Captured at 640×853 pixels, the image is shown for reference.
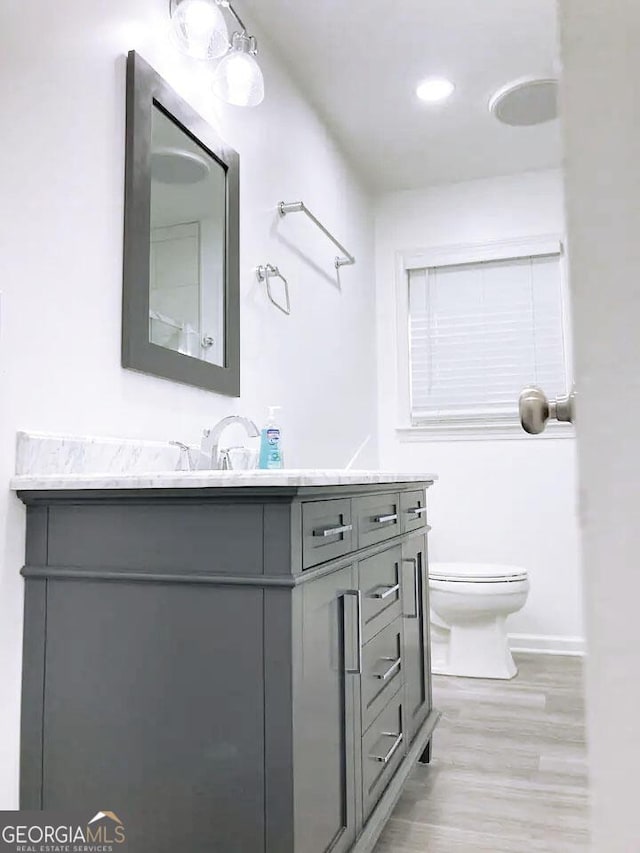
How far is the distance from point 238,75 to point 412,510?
1.33 meters

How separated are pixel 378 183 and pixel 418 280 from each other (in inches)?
22.5

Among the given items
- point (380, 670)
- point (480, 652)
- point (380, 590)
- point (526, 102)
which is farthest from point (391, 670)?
point (526, 102)

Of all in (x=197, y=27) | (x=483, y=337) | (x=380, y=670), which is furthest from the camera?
(x=483, y=337)

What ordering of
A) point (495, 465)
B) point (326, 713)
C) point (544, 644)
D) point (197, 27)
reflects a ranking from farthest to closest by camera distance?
point (495, 465)
point (544, 644)
point (197, 27)
point (326, 713)

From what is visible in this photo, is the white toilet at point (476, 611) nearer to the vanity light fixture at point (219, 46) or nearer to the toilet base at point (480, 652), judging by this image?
the toilet base at point (480, 652)

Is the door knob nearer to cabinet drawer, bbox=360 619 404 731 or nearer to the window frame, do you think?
cabinet drawer, bbox=360 619 404 731

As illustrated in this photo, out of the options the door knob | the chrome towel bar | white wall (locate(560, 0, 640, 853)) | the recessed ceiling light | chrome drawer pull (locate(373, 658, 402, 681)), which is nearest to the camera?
white wall (locate(560, 0, 640, 853))

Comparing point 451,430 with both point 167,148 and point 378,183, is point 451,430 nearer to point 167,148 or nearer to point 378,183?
point 378,183

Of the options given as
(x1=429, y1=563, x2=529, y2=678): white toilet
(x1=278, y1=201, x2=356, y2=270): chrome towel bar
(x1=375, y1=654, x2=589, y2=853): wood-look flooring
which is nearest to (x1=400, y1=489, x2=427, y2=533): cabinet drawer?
(x1=375, y1=654, x2=589, y2=853): wood-look flooring

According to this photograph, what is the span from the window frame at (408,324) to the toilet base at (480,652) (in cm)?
102

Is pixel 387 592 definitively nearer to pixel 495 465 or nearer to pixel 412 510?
pixel 412 510

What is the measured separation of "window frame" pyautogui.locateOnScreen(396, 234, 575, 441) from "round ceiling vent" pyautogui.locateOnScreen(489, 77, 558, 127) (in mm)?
663

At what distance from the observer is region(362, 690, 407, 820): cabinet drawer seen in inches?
56.8

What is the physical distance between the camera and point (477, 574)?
2859 mm
